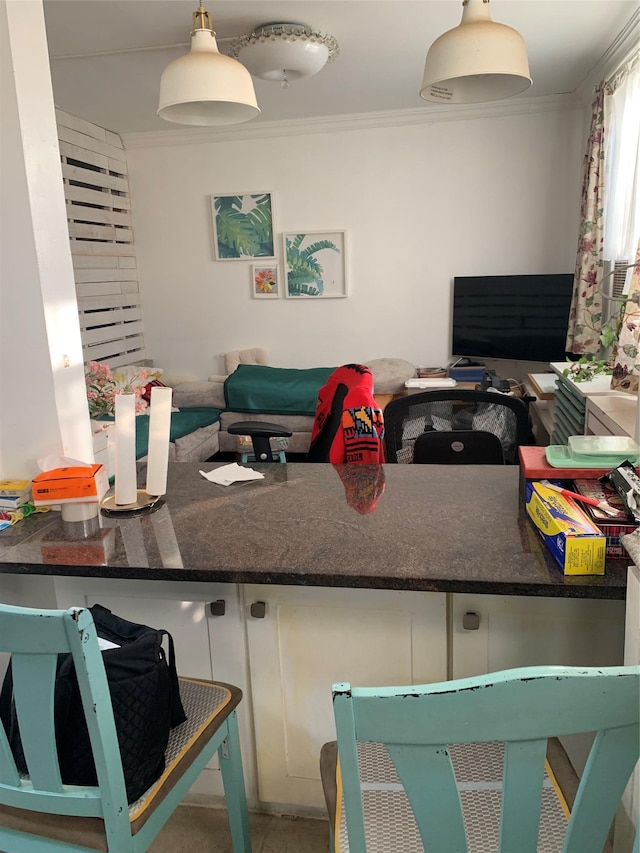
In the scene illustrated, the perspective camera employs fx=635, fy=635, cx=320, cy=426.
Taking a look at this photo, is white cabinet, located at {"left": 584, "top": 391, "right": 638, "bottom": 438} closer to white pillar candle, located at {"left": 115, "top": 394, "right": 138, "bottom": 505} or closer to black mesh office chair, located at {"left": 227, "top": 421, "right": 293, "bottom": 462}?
black mesh office chair, located at {"left": 227, "top": 421, "right": 293, "bottom": 462}

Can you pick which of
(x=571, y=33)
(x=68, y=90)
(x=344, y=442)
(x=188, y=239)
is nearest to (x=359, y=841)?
(x=344, y=442)

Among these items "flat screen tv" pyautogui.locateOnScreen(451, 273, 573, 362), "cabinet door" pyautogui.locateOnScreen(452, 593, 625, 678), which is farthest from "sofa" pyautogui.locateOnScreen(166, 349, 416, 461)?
"cabinet door" pyautogui.locateOnScreen(452, 593, 625, 678)

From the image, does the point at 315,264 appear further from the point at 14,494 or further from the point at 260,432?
the point at 14,494

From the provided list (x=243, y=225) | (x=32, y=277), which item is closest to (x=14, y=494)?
(x=32, y=277)

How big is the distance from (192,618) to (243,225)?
4053 mm

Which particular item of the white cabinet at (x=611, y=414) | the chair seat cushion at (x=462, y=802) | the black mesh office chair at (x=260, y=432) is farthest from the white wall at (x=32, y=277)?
the white cabinet at (x=611, y=414)

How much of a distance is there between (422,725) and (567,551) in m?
0.59

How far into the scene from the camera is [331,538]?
4.47 feet

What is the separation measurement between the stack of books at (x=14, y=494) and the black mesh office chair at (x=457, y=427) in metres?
1.14

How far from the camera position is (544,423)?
3.59 metres

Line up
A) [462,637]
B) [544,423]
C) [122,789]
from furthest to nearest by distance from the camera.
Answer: [544,423]
[462,637]
[122,789]

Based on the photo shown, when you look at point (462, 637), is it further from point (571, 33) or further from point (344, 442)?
point (571, 33)

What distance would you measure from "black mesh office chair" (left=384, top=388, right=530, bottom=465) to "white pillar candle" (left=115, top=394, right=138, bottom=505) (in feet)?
3.00

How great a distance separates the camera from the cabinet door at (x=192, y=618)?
56.9 inches
